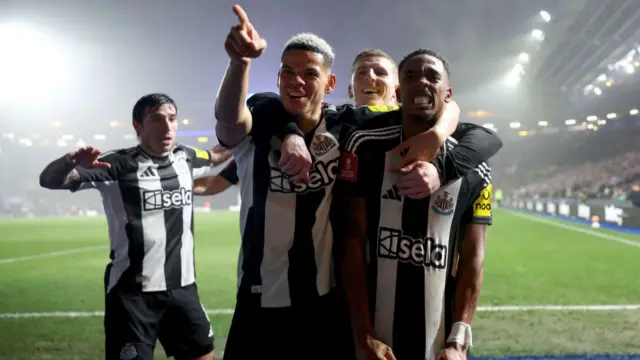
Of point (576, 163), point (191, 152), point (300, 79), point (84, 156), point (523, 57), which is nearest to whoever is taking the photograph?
point (300, 79)

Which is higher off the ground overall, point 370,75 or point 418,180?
point 370,75

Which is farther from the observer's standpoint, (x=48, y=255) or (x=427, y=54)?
(x=48, y=255)

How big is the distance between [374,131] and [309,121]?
0.32 meters

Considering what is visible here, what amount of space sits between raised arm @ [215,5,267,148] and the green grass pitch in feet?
11.4

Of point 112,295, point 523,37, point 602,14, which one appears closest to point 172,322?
point 112,295

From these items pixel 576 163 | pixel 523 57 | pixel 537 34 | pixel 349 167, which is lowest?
pixel 349 167

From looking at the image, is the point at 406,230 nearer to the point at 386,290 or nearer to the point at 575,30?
the point at 386,290

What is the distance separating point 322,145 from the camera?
231 centimetres

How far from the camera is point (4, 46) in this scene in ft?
121

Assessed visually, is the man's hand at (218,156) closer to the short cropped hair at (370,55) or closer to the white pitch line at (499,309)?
the short cropped hair at (370,55)

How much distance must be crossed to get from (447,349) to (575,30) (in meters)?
39.1

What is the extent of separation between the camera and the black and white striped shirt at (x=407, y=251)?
7.04 ft

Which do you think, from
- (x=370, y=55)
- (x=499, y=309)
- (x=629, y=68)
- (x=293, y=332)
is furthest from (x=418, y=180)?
(x=629, y=68)

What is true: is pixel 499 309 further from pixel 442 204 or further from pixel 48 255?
pixel 48 255
